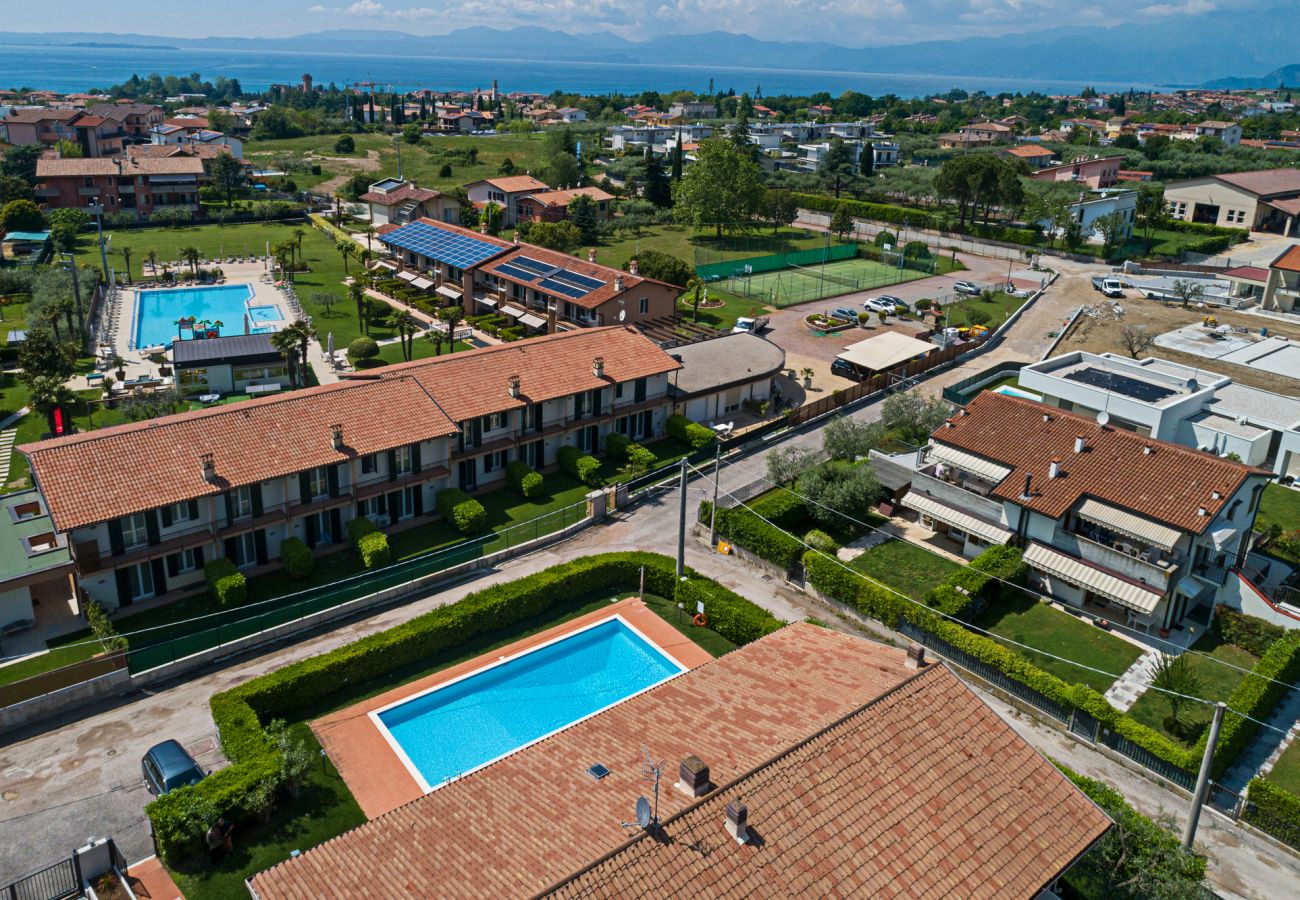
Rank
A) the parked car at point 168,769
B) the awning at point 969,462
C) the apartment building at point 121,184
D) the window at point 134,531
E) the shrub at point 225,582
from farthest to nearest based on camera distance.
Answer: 1. the apartment building at point 121,184
2. the awning at point 969,462
3. the shrub at point 225,582
4. the window at point 134,531
5. the parked car at point 168,769

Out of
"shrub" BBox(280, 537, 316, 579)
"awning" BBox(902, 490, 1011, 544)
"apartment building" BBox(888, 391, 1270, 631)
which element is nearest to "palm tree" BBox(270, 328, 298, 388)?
"shrub" BBox(280, 537, 316, 579)

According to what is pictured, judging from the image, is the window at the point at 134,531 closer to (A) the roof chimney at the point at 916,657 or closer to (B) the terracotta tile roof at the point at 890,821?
(B) the terracotta tile roof at the point at 890,821

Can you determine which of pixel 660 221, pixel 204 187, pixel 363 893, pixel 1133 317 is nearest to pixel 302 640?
pixel 363 893

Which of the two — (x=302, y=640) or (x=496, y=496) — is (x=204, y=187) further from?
(x=302, y=640)

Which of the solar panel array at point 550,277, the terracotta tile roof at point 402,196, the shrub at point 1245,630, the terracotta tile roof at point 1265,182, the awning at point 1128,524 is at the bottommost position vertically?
the shrub at point 1245,630

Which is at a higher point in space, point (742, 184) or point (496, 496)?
point (742, 184)

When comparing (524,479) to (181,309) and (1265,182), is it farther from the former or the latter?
(1265,182)

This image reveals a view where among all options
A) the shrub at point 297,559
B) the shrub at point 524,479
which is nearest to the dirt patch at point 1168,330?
the shrub at point 524,479

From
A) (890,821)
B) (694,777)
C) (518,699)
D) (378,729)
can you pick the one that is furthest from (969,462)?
(378,729)
